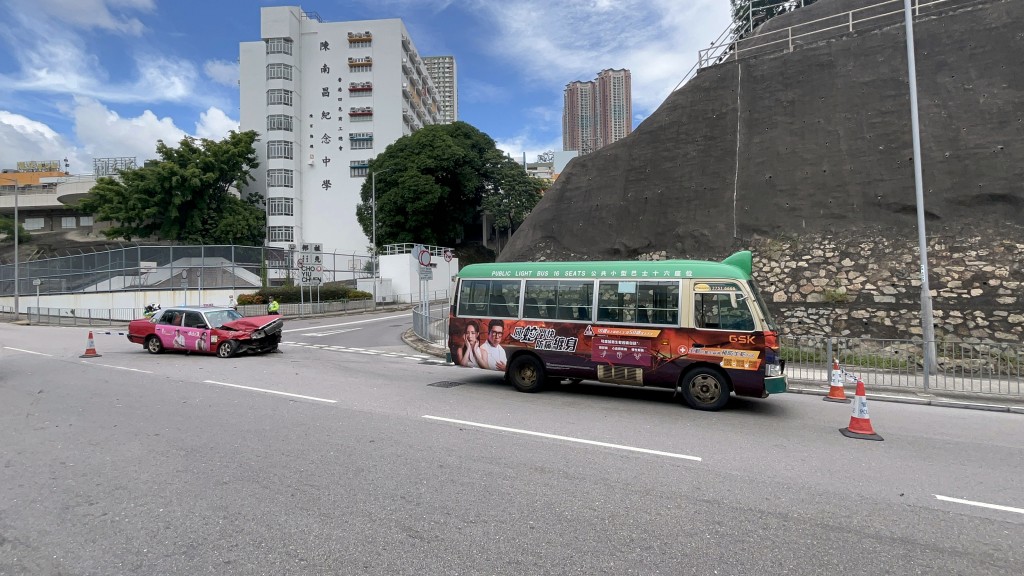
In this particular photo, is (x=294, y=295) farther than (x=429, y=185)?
No

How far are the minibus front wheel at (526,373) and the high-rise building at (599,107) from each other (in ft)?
562

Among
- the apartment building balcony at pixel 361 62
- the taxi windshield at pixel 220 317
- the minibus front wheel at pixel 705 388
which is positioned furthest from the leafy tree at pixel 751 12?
the apartment building balcony at pixel 361 62

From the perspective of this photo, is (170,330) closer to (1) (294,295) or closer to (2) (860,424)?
(2) (860,424)

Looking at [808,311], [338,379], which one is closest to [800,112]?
[808,311]

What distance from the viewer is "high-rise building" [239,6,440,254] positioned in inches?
2500

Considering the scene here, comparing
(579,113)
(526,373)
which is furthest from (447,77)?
(526,373)

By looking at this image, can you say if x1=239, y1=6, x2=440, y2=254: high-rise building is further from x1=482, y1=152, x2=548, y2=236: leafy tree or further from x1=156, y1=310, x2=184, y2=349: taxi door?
x1=156, y1=310, x2=184, y2=349: taxi door

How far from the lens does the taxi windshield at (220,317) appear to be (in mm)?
16234

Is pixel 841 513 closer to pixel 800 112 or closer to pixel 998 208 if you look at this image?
pixel 998 208

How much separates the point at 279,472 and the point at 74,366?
1261 cm

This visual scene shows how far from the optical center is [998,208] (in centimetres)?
1482

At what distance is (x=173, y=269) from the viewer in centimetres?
3431

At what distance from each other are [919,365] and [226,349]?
19029mm

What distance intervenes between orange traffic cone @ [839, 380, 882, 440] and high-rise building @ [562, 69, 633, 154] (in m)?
174
